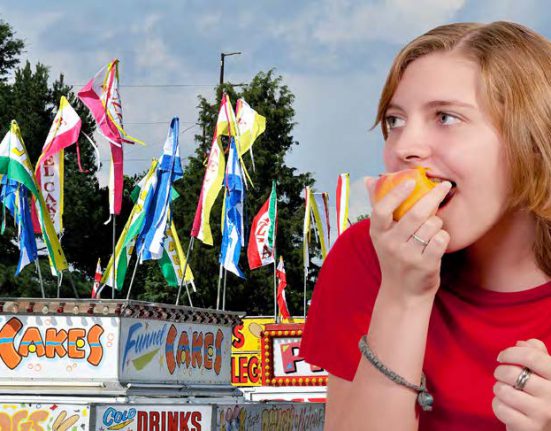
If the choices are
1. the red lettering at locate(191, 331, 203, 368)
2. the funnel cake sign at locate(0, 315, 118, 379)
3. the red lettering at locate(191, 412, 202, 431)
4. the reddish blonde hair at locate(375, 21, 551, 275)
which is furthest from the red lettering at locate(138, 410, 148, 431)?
the reddish blonde hair at locate(375, 21, 551, 275)

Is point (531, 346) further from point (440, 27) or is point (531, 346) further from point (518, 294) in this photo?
point (440, 27)

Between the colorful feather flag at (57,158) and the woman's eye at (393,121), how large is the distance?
18625 millimetres

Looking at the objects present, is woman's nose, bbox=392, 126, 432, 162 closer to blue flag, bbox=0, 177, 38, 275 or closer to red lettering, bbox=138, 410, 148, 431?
red lettering, bbox=138, 410, 148, 431

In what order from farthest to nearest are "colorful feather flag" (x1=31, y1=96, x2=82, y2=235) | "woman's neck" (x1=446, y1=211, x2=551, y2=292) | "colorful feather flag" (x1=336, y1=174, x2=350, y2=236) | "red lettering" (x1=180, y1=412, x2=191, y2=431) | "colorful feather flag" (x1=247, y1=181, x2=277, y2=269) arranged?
1. "colorful feather flag" (x1=247, y1=181, x2=277, y2=269)
2. "colorful feather flag" (x1=336, y1=174, x2=350, y2=236)
3. "colorful feather flag" (x1=31, y1=96, x2=82, y2=235)
4. "red lettering" (x1=180, y1=412, x2=191, y2=431)
5. "woman's neck" (x1=446, y1=211, x2=551, y2=292)

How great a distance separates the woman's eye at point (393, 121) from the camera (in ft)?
6.77

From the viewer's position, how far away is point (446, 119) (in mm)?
1993

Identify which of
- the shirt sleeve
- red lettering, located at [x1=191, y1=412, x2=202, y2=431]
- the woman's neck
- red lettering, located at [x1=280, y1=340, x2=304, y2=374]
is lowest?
red lettering, located at [x1=191, y1=412, x2=202, y2=431]

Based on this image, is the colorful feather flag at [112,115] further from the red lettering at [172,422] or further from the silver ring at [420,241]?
the silver ring at [420,241]

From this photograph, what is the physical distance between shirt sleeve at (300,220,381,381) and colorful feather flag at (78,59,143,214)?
1735cm

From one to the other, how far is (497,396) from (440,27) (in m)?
0.79

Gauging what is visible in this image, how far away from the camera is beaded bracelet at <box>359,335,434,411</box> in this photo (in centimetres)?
194

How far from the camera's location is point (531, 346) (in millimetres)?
1791

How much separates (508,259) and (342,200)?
28338 millimetres

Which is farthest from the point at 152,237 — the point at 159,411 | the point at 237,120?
the point at 159,411
